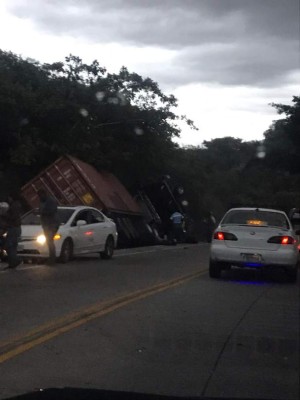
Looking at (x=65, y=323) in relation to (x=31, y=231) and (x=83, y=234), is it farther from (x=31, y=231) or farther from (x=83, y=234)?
(x=83, y=234)

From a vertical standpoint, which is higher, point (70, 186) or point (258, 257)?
point (70, 186)

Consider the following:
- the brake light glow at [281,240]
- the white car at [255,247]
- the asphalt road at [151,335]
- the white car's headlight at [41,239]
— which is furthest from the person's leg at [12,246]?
the brake light glow at [281,240]

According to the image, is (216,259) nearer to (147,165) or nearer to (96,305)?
(96,305)

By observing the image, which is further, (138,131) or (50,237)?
(138,131)

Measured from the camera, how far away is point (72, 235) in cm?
1942

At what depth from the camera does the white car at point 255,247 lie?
50.8 ft

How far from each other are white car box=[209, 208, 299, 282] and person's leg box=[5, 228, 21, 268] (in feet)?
14.7

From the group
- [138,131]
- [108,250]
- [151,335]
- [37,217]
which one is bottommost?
[151,335]

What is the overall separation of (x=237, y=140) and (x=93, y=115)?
4409 centimetres

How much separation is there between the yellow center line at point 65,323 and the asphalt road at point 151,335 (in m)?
0.01

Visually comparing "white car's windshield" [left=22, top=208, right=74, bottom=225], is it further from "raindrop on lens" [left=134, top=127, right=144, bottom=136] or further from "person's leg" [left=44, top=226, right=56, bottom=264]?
"raindrop on lens" [left=134, top=127, right=144, bottom=136]

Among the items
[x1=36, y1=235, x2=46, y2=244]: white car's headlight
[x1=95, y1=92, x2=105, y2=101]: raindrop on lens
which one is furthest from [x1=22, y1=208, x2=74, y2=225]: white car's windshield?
[x1=95, y1=92, x2=105, y2=101]: raindrop on lens

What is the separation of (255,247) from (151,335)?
22.2ft

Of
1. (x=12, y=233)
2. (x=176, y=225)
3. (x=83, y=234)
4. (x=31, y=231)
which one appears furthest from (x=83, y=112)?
(x=12, y=233)
